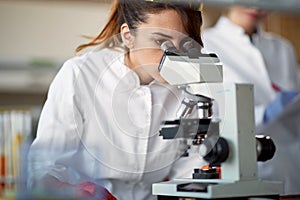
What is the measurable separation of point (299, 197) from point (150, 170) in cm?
28

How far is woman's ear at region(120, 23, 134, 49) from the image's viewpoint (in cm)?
95

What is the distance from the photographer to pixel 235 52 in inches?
67.9

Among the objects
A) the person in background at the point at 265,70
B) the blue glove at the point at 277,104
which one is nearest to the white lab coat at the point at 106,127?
the person in background at the point at 265,70

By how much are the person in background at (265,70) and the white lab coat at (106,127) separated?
52 centimetres

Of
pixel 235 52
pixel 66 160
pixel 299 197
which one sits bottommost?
pixel 299 197

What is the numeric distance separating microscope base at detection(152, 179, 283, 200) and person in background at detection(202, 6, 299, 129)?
602mm

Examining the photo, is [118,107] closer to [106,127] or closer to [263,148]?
[106,127]

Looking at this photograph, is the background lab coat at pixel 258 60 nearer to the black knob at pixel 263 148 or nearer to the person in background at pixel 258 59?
the person in background at pixel 258 59

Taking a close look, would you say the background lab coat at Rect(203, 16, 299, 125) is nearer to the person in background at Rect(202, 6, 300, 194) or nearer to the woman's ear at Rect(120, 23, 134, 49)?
the person in background at Rect(202, 6, 300, 194)

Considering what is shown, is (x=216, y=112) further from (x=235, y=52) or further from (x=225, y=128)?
(x=235, y=52)

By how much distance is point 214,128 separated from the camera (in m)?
0.89

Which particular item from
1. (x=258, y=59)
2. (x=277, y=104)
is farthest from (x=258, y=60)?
(x=277, y=104)

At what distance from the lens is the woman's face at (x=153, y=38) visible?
0.93m

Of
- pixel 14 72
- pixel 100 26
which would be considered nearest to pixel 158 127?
pixel 100 26
